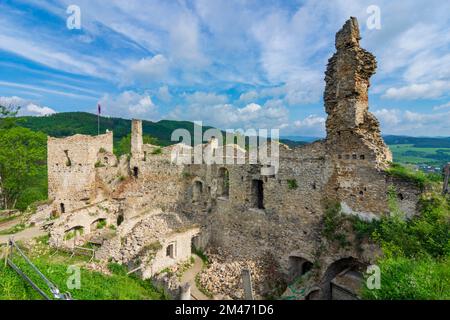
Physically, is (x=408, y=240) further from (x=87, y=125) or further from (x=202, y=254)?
(x=87, y=125)

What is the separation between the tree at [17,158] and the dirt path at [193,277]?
2083cm

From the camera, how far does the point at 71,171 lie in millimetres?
20594

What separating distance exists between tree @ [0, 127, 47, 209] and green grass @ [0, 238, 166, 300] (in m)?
15.8

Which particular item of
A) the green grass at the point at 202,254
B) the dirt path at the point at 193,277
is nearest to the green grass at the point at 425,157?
the green grass at the point at 202,254

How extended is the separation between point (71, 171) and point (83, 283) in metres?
12.2

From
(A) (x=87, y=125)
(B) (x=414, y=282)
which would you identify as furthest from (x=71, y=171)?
(A) (x=87, y=125)

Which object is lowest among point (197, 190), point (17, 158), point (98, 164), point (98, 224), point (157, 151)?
point (98, 224)

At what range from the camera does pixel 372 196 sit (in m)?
11.0

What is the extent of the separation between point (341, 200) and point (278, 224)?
3.39 metres

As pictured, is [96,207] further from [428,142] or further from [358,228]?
[428,142]

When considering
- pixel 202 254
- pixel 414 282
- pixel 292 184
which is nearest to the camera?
pixel 414 282

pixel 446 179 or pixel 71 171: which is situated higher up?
pixel 446 179

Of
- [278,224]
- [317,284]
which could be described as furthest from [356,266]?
[278,224]

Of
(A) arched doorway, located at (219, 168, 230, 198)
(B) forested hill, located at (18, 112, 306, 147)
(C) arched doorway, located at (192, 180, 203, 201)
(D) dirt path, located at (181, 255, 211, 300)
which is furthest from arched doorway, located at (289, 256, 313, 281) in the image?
(B) forested hill, located at (18, 112, 306, 147)
